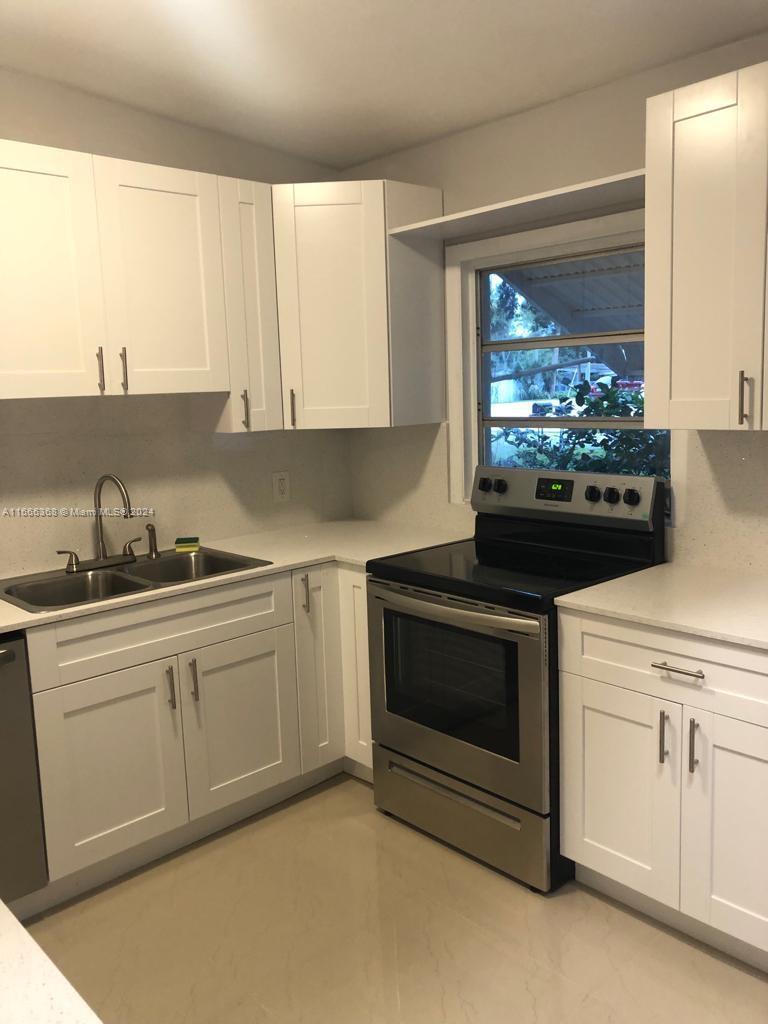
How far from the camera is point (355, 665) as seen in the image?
2988mm

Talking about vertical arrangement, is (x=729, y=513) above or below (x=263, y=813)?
above

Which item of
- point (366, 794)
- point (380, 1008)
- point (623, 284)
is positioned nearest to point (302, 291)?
point (623, 284)

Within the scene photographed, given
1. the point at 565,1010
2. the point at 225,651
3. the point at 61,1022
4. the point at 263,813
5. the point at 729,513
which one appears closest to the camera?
the point at 61,1022

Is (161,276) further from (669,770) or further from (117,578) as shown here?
(669,770)

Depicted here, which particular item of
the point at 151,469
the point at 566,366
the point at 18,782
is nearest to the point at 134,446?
the point at 151,469

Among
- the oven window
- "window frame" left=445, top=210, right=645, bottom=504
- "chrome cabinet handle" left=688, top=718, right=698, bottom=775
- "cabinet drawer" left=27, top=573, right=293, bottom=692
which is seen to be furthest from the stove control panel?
"cabinet drawer" left=27, top=573, right=293, bottom=692

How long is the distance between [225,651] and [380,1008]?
45.6 inches

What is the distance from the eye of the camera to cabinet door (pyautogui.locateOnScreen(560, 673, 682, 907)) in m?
2.10

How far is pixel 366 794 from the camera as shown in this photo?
9.92ft

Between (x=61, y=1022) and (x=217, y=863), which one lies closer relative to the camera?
(x=61, y=1022)

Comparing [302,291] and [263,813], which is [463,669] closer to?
[263,813]

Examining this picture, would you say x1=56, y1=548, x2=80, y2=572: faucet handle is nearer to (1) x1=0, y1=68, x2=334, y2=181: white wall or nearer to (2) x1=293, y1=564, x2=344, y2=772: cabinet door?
(2) x1=293, y1=564, x2=344, y2=772: cabinet door

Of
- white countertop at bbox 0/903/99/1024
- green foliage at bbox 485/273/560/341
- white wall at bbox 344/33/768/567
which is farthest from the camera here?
green foliage at bbox 485/273/560/341

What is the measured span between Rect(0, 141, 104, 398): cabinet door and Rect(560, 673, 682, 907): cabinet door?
175 cm
